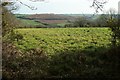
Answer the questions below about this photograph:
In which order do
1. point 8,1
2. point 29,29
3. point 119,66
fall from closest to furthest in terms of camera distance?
point 119,66 < point 8,1 < point 29,29

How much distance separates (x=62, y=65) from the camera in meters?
13.2

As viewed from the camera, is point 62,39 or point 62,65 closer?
point 62,65

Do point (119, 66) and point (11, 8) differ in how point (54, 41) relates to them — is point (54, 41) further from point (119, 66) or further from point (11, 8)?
point (119, 66)

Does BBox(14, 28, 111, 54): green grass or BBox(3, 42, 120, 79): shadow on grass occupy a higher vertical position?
BBox(3, 42, 120, 79): shadow on grass

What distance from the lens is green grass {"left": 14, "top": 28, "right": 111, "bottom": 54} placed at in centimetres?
1744

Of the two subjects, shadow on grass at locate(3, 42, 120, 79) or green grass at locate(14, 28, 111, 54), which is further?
green grass at locate(14, 28, 111, 54)

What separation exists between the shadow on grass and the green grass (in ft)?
5.90

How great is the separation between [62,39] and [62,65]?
763 centimetres

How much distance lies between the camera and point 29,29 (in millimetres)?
25953

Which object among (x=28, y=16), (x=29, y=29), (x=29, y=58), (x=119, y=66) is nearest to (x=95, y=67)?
(x=119, y=66)

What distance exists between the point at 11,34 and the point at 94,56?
4132 mm

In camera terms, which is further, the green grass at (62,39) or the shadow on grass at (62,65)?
the green grass at (62,39)

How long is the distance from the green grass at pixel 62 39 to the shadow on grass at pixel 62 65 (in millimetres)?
1799

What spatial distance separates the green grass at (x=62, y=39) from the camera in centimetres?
1744
